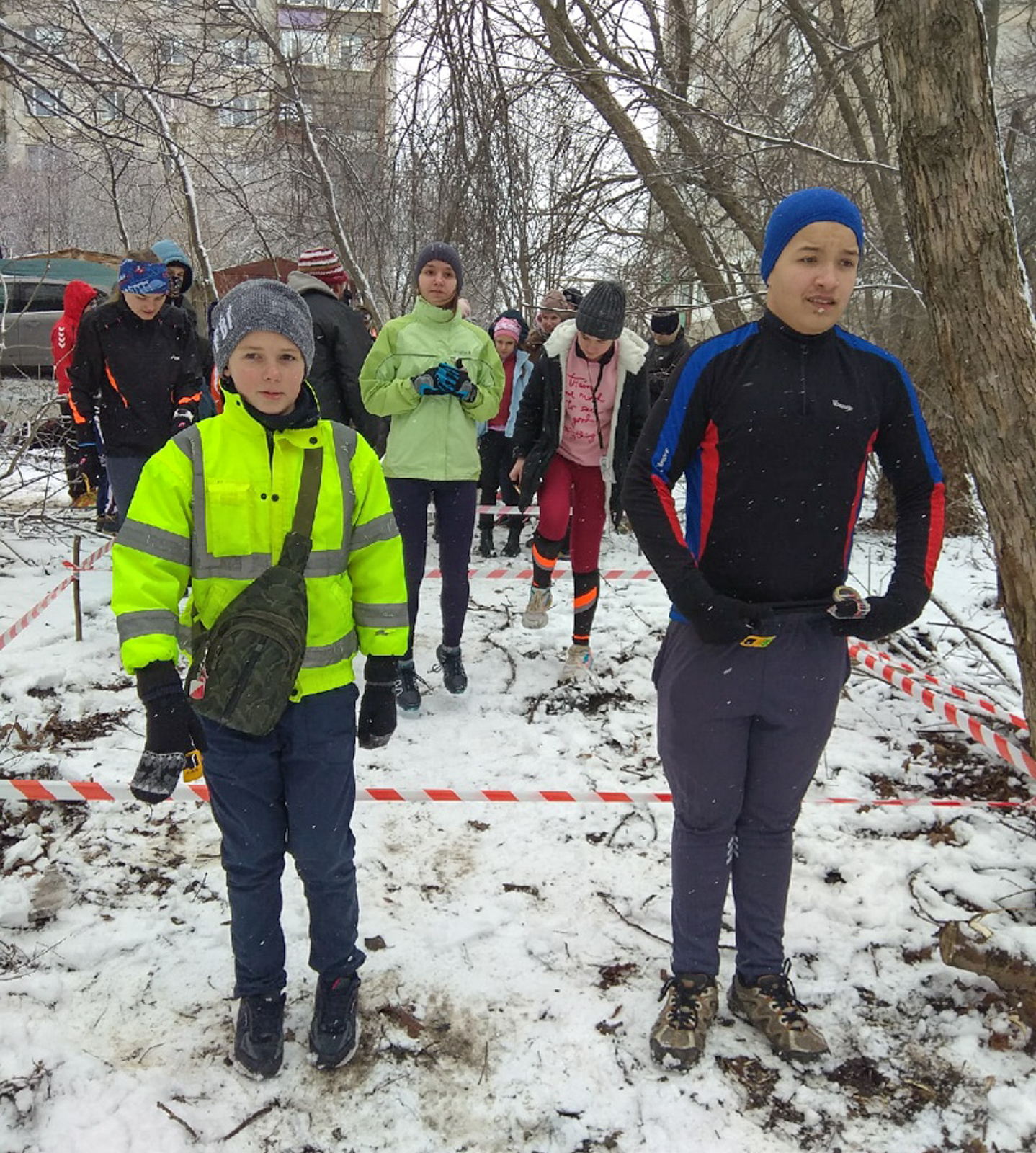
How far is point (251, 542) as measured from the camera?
76.8 inches

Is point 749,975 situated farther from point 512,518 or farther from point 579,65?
point 579,65

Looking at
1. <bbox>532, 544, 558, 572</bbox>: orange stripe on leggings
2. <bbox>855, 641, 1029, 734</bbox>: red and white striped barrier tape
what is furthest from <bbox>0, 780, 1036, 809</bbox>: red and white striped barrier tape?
<bbox>532, 544, 558, 572</bbox>: orange stripe on leggings

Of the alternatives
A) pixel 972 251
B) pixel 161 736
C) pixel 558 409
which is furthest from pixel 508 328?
pixel 161 736

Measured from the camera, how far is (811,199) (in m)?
1.90

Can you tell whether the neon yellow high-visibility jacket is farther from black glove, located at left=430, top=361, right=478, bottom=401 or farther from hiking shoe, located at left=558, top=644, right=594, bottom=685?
hiking shoe, located at left=558, top=644, right=594, bottom=685

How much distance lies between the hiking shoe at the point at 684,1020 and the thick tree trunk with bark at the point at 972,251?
146cm

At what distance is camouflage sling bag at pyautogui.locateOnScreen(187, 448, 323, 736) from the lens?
186 centimetres

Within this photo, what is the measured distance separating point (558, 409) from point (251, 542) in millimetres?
2621

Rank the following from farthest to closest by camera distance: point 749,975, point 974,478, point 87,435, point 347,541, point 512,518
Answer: point 512,518 → point 87,435 → point 974,478 → point 749,975 → point 347,541

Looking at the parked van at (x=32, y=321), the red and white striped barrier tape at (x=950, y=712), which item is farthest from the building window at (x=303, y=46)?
the red and white striped barrier tape at (x=950, y=712)

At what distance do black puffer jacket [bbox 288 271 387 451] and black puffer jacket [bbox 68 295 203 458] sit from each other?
897 millimetres

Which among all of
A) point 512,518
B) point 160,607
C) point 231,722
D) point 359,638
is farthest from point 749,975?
point 512,518

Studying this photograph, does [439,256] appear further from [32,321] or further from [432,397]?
[32,321]

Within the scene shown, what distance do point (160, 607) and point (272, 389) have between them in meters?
0.56
